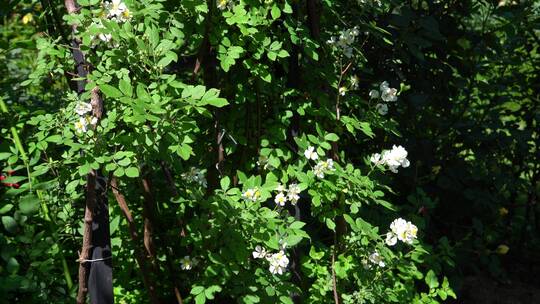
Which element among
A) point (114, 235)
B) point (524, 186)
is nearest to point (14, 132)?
point (114, 235)

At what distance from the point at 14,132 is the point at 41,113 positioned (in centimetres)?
21

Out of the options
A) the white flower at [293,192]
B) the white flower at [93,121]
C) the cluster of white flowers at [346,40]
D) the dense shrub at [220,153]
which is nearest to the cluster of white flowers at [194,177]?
the dense shrub at [220,153]

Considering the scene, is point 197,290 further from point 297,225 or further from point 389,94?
point 389,94

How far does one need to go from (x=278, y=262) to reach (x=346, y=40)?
0.83 m

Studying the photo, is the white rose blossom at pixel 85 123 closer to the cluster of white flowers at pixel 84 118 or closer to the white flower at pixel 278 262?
the cluster of white flowers at pixel 84 118

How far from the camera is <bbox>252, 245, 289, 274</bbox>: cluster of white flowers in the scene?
2100 millimetres

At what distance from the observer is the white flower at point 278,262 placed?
2.10 meters

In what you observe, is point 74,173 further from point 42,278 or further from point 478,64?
point 478,64

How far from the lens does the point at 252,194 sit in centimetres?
208

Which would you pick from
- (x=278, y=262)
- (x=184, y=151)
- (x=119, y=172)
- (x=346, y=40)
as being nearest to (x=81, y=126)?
(x=119, y=172)

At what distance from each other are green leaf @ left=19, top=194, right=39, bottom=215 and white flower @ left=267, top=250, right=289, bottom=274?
821 millimetres

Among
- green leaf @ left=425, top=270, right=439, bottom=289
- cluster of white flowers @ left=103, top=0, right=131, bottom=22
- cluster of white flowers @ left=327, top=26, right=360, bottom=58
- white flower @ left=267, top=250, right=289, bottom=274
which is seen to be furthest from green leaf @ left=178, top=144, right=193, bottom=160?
green leaf @ left=425, top=270, right=439, bottom=289

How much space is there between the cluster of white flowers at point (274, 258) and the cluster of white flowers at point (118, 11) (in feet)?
2.71

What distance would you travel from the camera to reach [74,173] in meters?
1.98
